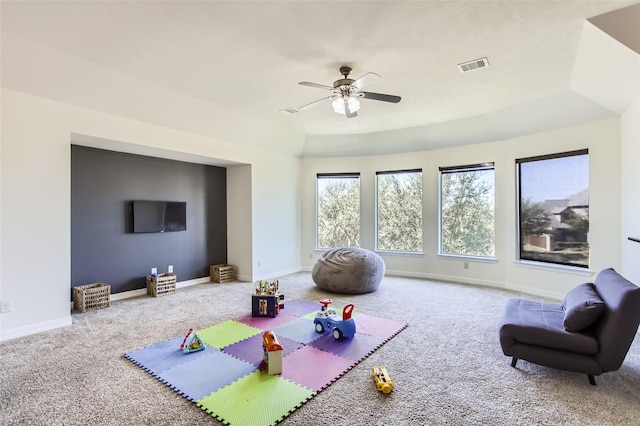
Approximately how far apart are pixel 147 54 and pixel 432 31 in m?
2.83

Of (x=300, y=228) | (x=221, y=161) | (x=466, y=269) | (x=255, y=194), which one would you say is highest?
(x=221, y=161)

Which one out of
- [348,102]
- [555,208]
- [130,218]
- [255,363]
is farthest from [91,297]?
[555,208]

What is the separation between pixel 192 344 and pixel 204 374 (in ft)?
1.72

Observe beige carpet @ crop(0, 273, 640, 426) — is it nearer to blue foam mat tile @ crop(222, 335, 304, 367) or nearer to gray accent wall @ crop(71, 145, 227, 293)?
blue foam mat tile @ crop(222, 335, 304, 367)

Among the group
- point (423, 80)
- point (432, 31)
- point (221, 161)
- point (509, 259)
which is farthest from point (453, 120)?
point (221, 161)

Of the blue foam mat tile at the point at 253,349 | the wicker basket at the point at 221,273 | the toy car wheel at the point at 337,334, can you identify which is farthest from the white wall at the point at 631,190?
the wicker basket at the point at 221,273

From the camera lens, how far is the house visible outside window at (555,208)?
4789 millimetres

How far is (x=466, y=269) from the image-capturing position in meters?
6.08

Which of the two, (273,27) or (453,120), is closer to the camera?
(273,27)

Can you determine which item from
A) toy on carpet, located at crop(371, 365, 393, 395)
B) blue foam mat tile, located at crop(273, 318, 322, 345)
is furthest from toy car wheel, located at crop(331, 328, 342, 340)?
toy on carpet, located at crop(371, 365, 393, 395)

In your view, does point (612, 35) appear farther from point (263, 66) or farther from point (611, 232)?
point (263, 66)

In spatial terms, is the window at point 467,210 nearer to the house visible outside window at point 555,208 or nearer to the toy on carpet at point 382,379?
the house visible outside window at point 555,208

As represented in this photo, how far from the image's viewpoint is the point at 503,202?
18.7 ft

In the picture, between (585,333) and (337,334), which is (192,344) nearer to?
(337,334)
